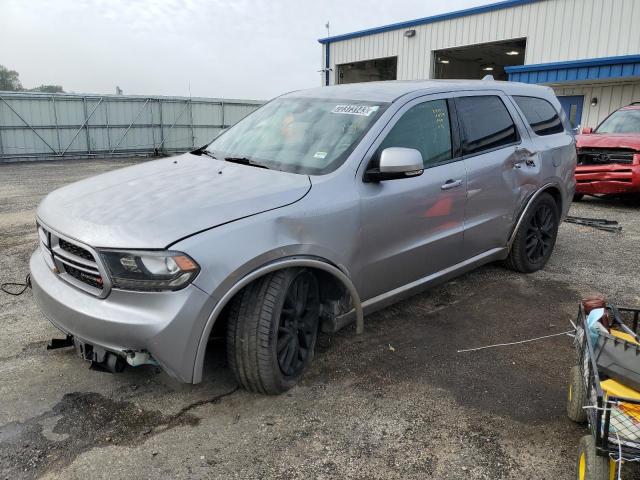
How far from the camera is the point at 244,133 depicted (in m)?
4.01

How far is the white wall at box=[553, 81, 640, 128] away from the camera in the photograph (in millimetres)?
14750

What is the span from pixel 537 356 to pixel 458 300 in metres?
1.04

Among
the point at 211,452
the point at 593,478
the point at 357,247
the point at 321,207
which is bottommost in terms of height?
the point at 211,452

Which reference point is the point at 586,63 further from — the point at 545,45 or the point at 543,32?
the point at 543,32

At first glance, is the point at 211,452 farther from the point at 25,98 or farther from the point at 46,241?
the point at 25,98

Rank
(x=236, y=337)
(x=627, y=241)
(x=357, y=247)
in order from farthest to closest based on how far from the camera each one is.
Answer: (x=627, y=241) < (x=357, y=247) < (x=236, y=337)

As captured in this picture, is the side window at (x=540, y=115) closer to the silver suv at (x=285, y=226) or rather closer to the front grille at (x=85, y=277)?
the silver suv at (x=285, y=226)

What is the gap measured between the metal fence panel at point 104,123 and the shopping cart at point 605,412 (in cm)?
1591

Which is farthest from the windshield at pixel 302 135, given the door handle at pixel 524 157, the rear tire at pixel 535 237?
the rear tire at pixel 535 237

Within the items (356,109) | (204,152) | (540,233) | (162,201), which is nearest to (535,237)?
(540,233)

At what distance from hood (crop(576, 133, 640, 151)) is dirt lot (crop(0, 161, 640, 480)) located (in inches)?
215

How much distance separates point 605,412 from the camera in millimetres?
1903

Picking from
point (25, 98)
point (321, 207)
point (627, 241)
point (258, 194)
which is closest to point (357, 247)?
point (321, 207)

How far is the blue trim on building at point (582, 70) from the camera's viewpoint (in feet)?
44.9
